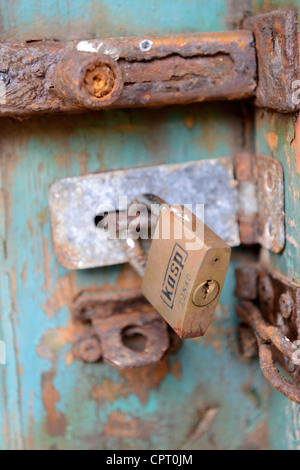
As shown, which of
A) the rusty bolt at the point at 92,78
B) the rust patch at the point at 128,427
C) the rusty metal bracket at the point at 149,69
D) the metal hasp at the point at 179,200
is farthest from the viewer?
the rust patch at the point at 128,427

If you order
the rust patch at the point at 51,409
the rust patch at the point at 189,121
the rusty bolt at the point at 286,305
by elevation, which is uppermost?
the rust patch at the point at 189,121

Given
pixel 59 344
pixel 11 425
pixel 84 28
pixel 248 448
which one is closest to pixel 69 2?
pixel 84 28

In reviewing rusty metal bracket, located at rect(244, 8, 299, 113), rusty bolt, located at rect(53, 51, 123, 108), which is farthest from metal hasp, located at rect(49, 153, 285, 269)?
rusty bolt, located at rect(53, 51, 123, 108)

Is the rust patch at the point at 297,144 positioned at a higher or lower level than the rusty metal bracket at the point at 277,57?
lower

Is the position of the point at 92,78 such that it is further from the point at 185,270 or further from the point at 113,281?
the point at 113,281

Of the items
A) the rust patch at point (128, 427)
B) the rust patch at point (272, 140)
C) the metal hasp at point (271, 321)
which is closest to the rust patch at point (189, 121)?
the rust patch at point (272, 140)

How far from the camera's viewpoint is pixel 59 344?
0.90 metres

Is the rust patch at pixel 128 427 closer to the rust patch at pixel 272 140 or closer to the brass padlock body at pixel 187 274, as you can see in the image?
the brass padlock body at pixel 187 274

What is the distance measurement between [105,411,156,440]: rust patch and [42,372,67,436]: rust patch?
7cm

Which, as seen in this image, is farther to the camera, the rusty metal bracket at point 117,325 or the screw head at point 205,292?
the rusty metal bracket at point 117,325

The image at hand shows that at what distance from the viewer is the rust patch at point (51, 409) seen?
916 millimetres

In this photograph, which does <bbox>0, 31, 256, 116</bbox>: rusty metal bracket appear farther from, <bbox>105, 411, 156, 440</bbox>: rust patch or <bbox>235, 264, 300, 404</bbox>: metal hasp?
<bbox>105, 411, 156, 440</bbox>: rust patch

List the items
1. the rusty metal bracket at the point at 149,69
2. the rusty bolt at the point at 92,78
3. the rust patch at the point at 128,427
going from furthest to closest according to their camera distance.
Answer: the rust patch at the point at 128,427, the rusty metal bracket at the point at 149,69, the rusty bolt at the point at 92,78

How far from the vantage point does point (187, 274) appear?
68cm
